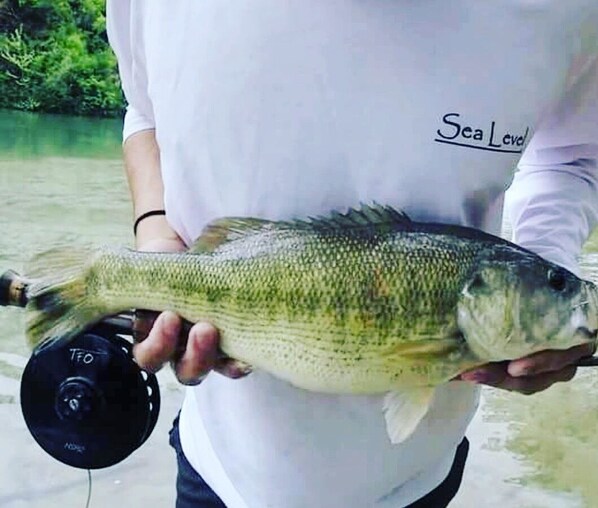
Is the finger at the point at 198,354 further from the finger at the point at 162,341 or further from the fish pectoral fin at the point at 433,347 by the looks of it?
the fish pectoral fin at the point at 433,347

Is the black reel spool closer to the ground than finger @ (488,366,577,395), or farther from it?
closer to the ground

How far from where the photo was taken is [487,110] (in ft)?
3.10

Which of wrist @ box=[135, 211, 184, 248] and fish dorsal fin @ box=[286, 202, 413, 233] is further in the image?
wrist @ box=[135, 211, 184, 248]

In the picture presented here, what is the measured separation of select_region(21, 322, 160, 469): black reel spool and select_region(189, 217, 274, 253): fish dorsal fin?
0.94ft

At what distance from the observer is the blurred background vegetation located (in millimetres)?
18672

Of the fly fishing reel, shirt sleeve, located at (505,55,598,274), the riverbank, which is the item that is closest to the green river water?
the riverbank

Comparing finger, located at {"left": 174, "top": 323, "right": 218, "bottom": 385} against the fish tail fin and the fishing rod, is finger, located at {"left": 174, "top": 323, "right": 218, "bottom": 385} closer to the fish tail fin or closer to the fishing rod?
the fish tail fin

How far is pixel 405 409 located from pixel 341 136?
28 cm

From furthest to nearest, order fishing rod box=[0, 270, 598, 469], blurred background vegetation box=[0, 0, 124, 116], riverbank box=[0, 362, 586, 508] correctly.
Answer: blurred background vegetation box=[0, 0, 124, 116] < riverbank box=[0, 362, 586, 508] < fishing rod box=[0, 270, 598, 469]

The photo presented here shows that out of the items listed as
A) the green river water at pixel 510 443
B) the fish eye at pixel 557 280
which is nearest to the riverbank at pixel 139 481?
the green river water at pixel 510 443

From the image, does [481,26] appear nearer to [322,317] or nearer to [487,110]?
[487,110]

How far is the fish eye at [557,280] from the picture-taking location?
36.9 inches

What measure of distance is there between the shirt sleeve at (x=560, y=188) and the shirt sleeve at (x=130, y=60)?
0.49m

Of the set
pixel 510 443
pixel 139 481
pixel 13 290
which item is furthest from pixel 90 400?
pixel 510 443
